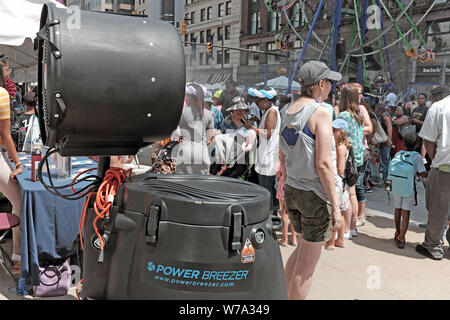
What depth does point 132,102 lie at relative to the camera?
141 centimetres

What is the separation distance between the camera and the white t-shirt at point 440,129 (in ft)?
15.3

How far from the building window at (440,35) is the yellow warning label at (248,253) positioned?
27.4m

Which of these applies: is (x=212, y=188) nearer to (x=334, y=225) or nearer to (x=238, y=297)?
(x=238, y=297)

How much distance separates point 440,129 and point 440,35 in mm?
24714

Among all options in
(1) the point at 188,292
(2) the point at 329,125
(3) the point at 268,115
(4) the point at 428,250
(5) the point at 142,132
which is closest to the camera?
(1) the point at 188,292

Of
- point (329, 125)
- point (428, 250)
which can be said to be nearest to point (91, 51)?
point (329, 125)

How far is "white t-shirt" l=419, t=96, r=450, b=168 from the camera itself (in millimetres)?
4676

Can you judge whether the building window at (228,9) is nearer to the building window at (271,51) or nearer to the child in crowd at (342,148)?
the building window at (271,51)

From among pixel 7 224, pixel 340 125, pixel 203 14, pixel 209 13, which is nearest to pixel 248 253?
pixel 7 224

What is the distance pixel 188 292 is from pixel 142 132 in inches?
21.8

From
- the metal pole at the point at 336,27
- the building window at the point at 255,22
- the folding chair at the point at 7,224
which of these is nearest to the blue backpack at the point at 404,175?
the folding chair at the point at 7,224

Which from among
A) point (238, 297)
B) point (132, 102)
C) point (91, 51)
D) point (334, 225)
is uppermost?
point (91, 51)

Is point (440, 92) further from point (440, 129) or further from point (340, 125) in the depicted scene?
point (340, 125)

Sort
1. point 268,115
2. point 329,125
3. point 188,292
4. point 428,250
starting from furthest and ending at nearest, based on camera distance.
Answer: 1. point 268,115
2. point 428,250
3. point 329,125
4. point 188,292
